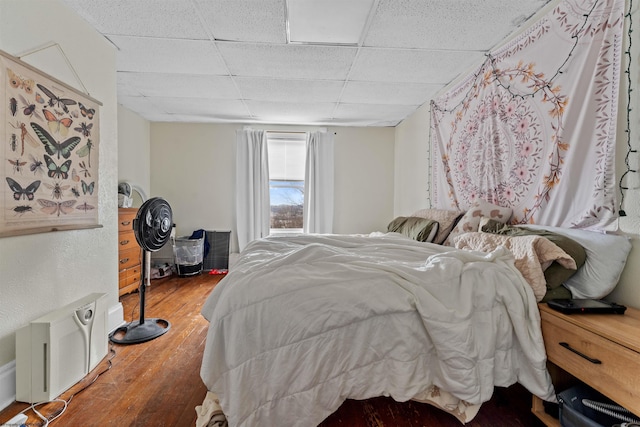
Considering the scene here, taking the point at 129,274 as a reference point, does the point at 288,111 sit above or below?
above

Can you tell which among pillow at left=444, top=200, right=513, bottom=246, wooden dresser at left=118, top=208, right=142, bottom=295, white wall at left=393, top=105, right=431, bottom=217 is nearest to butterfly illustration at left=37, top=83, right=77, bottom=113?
wooden dresser at left=118, top=208, right=142, bottom=295

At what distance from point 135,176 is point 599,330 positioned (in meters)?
4.61

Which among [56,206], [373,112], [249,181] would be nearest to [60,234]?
[56,206]

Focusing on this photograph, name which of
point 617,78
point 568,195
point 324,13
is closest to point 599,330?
point 568,195

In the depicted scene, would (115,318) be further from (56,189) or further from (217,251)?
(217,251)

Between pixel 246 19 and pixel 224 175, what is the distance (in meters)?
2.67

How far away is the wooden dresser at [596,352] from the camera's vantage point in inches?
36.0

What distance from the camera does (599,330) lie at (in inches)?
39.5

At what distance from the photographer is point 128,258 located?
3080 mm

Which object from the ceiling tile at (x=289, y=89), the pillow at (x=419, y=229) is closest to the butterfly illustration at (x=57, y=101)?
the ceiling tile at (x=289, y=89)

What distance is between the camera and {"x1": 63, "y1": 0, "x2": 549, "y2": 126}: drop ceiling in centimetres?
179

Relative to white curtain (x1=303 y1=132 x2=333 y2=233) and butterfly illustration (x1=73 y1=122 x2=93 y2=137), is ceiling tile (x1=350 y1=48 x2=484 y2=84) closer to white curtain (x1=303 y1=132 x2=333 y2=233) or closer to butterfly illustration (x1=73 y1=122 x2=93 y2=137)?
white curtain (x1=303 y1=132 x2=333 y2=233)

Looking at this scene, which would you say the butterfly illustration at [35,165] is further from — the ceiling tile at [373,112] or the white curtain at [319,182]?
the white curtain at [319,182]

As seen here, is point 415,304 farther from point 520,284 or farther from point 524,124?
point 524,124
